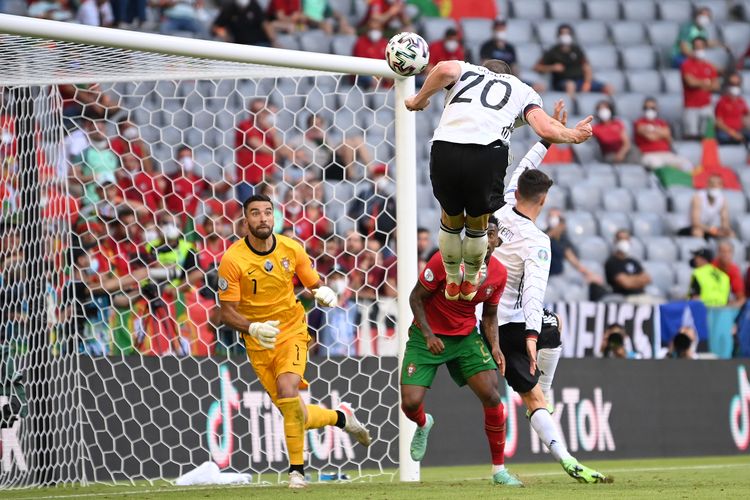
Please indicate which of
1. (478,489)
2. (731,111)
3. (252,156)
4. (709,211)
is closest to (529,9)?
(731,111)

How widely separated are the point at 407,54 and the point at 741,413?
7.89 m

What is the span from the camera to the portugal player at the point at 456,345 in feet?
29.0

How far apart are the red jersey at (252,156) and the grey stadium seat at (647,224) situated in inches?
240

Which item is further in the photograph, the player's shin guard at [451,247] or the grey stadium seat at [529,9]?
the grey stadium seat at [529,9]

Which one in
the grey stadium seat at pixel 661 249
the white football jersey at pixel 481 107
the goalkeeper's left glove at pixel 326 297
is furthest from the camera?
the grey stadium seat at pixel 661 249

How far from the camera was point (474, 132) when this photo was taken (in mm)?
8078

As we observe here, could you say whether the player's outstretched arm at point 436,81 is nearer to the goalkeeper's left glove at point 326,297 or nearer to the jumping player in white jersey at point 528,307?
the jumping player in white jersey at point 528,307

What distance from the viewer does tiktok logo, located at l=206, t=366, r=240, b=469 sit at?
437 inches

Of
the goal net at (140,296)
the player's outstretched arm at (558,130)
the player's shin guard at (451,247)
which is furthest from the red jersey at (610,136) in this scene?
the player's outstretched arm at (558,130)

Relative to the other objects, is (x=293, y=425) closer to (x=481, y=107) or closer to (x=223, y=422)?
(x=223, y=422)

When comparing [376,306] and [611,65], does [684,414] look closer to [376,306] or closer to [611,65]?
[376,306]

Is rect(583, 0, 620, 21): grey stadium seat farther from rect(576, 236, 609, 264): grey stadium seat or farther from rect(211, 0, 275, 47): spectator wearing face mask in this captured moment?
rect(211, 0, 275, 47): spectator wearing face mask

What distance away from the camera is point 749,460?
42.2 ft

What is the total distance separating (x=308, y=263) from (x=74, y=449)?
2495mm
